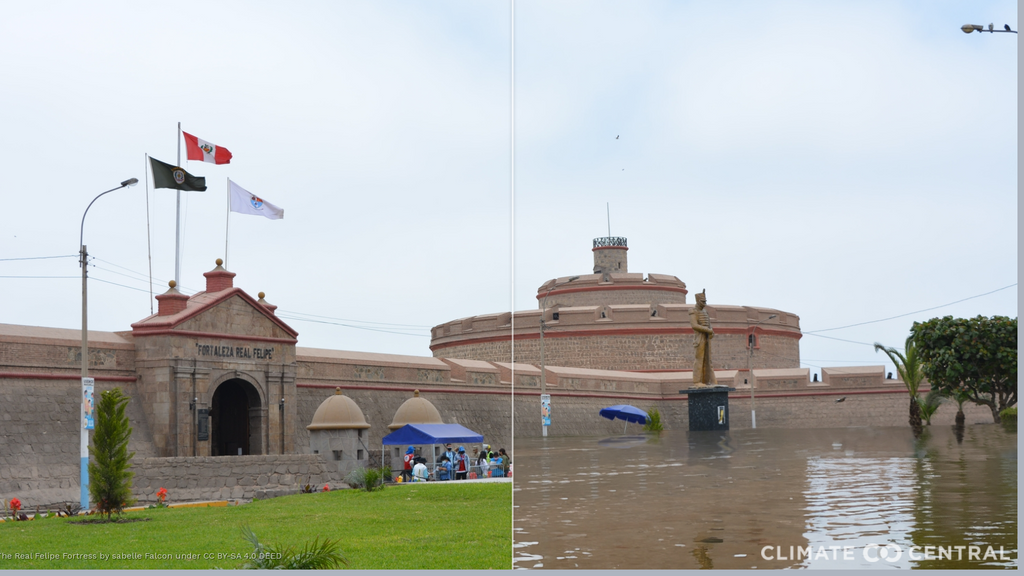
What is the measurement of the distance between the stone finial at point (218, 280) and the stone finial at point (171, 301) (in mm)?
1165

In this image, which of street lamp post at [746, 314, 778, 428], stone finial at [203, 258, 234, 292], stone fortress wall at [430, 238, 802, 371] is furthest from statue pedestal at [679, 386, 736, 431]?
stone fortress wall at [430, 238, 802, 371]

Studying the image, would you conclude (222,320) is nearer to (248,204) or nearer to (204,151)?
(248,204)

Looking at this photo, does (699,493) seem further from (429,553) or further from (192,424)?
(192,424)

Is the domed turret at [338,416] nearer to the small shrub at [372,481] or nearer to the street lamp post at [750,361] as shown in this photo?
the small shrub at [372,481]

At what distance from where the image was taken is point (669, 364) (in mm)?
40250

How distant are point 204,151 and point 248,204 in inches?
66.2

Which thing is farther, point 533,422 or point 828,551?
point 533,422

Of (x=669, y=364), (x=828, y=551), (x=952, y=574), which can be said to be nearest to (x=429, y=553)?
(x=828, y=551)

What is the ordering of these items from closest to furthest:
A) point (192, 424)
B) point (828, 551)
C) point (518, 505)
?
point (828, 551)
point (518, 505)
point (192, 424)

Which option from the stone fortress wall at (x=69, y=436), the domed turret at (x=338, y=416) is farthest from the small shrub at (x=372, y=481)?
the domed turret at (x=338, y=416)

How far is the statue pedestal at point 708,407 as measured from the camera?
2045 cm

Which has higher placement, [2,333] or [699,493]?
[2,333]

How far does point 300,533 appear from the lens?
1071 centimetres

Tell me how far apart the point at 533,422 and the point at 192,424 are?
1306 cm
